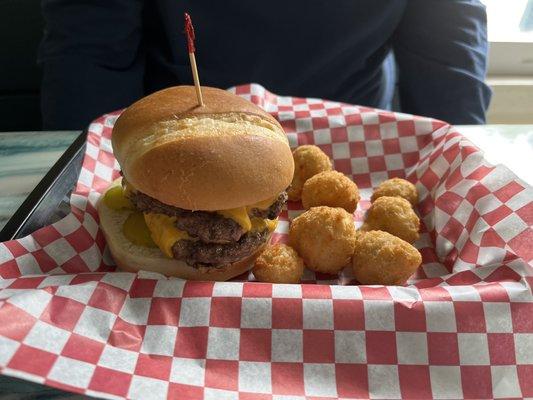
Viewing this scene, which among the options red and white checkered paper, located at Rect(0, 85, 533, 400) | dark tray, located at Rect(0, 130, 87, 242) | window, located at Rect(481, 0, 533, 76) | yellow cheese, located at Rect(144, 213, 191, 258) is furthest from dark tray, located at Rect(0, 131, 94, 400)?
window, located at Rect(481, 0, 533, 76)

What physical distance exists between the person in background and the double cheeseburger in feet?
2.90

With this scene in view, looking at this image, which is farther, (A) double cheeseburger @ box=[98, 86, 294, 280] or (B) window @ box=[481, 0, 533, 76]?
(B) window @ box=[481, 0, 533, 76]

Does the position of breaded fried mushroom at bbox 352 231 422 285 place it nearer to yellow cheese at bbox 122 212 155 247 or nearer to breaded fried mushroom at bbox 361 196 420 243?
breaded fried mushroom at bbox 361 196 420 243

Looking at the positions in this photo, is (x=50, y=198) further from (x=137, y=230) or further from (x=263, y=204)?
(x=263, y=204)

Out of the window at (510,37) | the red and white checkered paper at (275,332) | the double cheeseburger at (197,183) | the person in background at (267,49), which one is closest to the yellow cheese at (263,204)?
the double cheeseburger at (197,183)

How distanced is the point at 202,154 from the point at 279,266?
1.27 ft

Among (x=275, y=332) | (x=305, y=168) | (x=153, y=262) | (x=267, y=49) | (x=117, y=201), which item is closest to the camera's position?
(x=275, y=332)

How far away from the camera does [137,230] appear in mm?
1568

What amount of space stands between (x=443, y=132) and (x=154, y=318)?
1.31m

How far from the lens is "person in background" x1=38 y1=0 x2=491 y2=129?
91.4 inches

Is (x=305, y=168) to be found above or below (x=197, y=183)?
below

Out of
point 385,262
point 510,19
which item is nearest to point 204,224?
point 385,262

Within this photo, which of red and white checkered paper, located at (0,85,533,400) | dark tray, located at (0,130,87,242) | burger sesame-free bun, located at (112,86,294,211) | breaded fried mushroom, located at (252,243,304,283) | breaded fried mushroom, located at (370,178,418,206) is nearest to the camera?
red and white checkered paper, located at (0,85,533,400)

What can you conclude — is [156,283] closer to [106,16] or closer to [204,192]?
[204,192]
